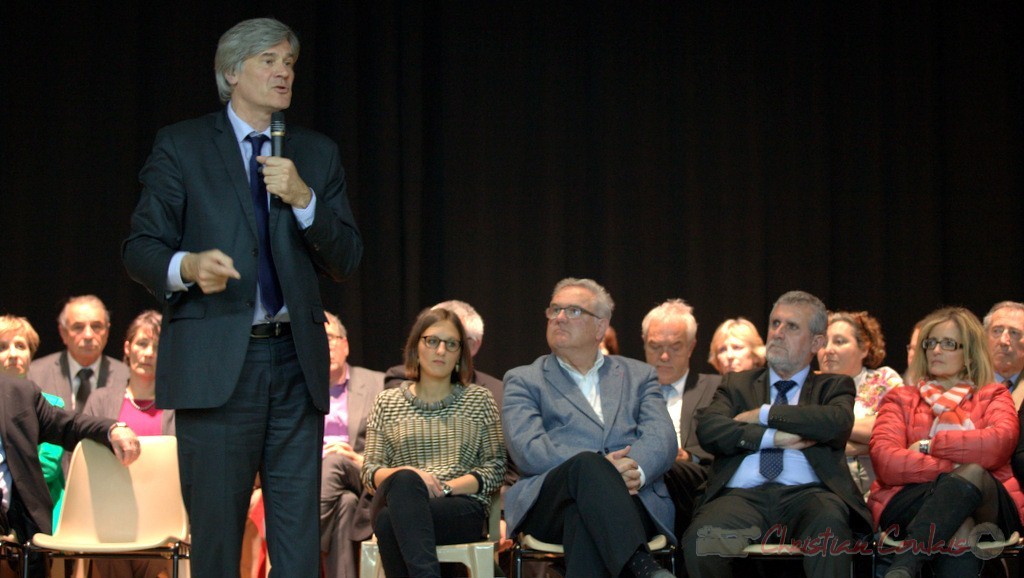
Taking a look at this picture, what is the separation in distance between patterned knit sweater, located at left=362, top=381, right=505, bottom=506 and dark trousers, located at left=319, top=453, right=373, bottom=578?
30cm

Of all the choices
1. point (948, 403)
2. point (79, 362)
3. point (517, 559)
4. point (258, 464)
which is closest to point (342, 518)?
point (517, 559)

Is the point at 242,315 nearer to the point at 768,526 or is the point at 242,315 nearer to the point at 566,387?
the point at 566,387

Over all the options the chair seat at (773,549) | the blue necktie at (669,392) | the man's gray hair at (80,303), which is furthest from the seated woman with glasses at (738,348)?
the man's gray hair at (80,303)

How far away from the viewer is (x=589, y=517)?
3.81 m

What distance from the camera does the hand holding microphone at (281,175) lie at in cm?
A: 246

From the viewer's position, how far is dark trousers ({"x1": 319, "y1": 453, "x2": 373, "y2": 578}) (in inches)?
181

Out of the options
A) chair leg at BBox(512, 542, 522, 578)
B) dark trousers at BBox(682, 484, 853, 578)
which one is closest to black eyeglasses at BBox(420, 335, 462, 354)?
chair leg at BBox(512, 542, 522, 578)

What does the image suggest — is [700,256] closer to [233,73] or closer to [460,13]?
[460,13]

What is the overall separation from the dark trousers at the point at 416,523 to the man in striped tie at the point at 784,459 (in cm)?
74

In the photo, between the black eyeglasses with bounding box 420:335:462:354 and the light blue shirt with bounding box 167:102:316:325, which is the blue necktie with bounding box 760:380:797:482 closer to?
the black eyeglasses with bounding box 420:335:462:354

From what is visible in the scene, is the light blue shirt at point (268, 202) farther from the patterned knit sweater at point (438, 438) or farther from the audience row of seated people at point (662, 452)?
the patterned knit sweater at point (438, 438)

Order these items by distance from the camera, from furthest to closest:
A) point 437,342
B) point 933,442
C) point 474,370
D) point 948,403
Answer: point 474,370
point 437,342
point 948,403
point 933,442

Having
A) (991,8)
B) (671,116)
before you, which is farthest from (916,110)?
(671,116)

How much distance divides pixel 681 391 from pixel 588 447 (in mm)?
1061
